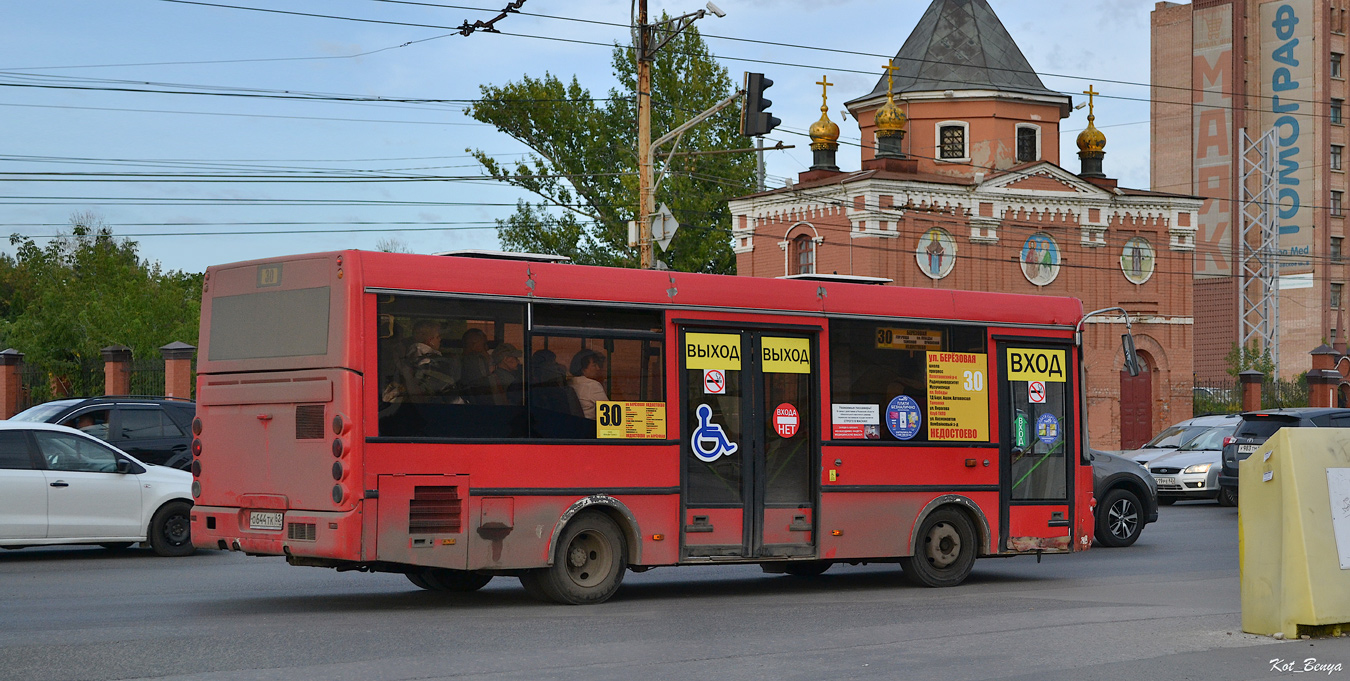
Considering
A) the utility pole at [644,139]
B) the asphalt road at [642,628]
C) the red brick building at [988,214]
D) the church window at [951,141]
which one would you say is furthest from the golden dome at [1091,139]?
the asphalt road at [642,628]

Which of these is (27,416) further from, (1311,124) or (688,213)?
(1311,124)

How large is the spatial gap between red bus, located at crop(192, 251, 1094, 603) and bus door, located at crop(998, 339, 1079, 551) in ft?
0.09

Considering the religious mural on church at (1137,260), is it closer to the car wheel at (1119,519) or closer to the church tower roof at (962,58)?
the church tower roof at (962,58)

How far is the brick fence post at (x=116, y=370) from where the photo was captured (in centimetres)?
3341

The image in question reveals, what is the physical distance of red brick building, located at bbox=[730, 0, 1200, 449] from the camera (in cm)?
4606

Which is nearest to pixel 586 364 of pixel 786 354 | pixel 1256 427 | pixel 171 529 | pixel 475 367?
pixel 475 367

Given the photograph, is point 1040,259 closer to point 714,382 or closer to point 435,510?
point 714,382

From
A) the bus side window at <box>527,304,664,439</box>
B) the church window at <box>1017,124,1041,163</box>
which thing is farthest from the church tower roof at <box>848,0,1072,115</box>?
the bus side window at <box>527,304,664,439</box>

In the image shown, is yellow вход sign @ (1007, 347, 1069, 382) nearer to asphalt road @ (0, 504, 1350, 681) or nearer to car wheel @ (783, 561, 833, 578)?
asphalt road @ (0, 504, 1350, 681)

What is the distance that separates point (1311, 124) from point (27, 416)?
7294 cm

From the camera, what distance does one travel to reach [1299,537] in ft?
32.6

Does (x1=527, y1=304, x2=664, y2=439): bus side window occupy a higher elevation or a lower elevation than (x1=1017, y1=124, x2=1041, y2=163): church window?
lower

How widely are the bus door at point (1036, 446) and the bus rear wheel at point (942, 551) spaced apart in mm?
487
